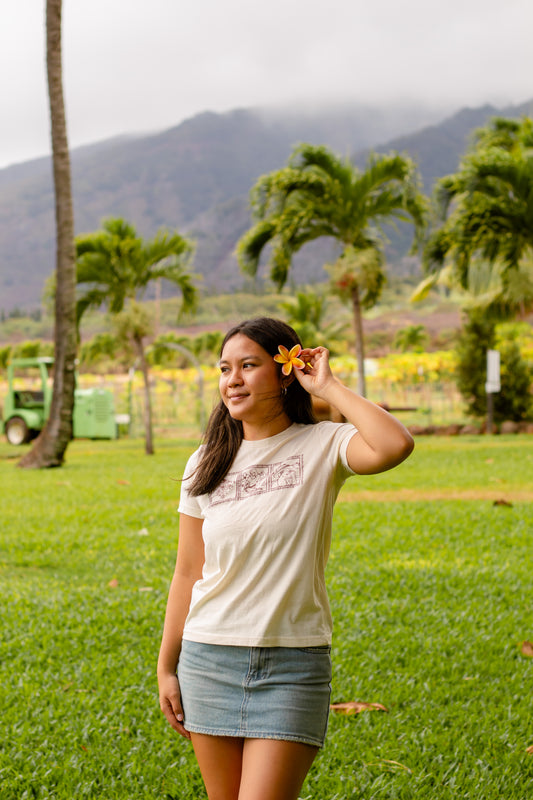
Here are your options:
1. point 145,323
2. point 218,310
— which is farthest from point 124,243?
point 218,310

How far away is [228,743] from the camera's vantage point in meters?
1.84

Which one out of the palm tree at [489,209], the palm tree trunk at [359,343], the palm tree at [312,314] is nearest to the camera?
the palm tree at [489,209]

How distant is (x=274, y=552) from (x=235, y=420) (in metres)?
0.39

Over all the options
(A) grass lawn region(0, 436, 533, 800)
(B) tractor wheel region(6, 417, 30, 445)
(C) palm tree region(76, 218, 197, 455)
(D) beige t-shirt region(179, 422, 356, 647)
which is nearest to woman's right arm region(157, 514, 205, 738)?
(D) beige t-shirt region(179, 422, 356, 647)

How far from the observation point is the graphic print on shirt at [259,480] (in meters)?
1.91

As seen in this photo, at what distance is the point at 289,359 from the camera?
195cm

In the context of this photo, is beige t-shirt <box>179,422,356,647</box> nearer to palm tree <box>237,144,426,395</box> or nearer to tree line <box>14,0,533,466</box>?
tree line <box>14,0,533,466</box>

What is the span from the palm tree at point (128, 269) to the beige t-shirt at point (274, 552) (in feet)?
49.5

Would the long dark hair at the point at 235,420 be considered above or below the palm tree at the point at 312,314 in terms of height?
below

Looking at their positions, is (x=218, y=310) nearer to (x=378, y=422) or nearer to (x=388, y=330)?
(x=388, y=330)

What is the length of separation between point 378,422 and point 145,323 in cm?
1585

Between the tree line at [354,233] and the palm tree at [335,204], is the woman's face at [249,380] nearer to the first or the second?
the tree line at [354,233]

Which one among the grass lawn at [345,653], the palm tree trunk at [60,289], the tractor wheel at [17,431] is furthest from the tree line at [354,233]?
the grass lawn at [345,653]

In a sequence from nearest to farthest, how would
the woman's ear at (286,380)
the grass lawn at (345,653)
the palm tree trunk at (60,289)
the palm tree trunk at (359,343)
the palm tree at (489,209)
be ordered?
the woman's ear at (286,380)
the grass lawn at (345,653)
the palm tree trunk at (60,289)
the palm tree at (489,209)
the palm tree trunk at (359,343)
